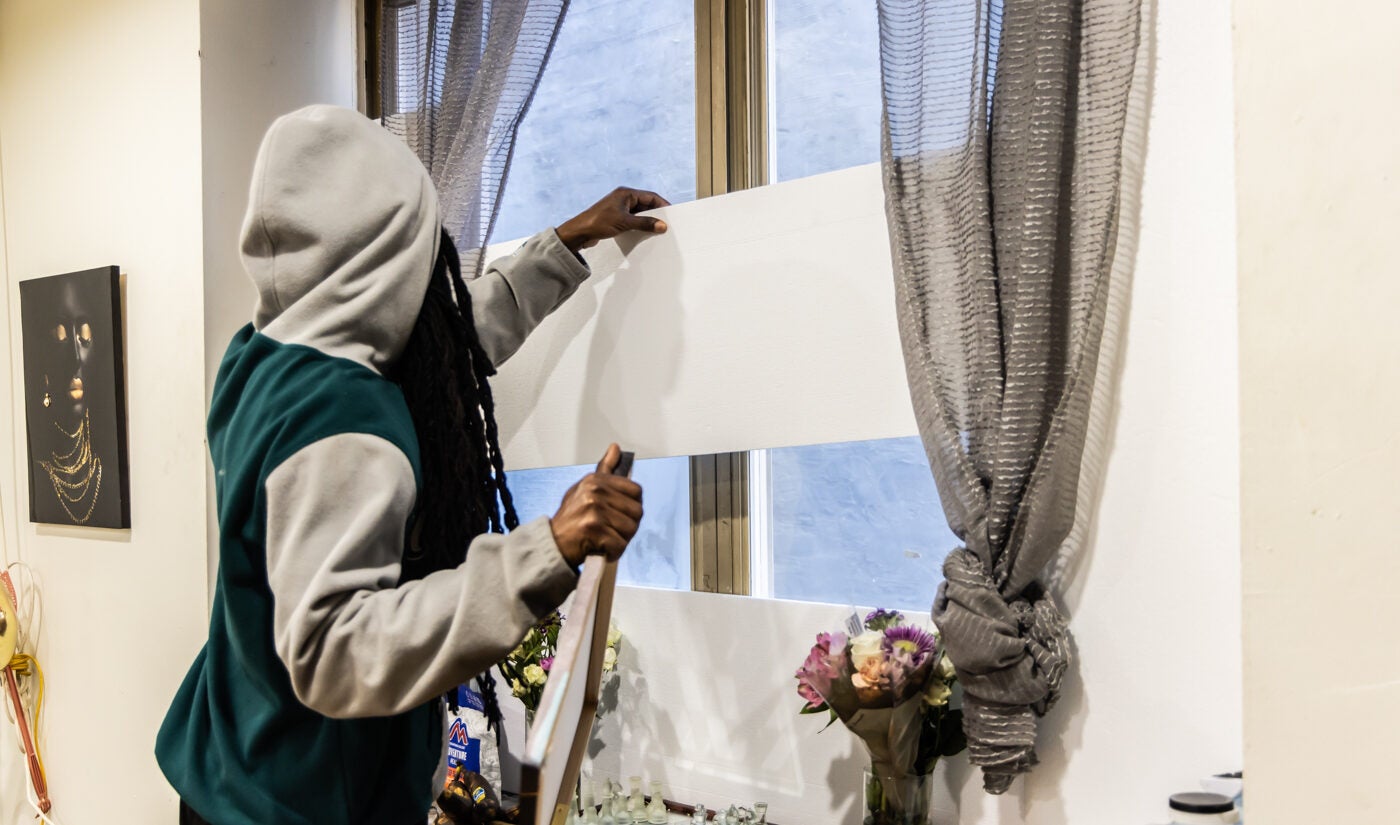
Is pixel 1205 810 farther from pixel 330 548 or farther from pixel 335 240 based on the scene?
pixel 335 240

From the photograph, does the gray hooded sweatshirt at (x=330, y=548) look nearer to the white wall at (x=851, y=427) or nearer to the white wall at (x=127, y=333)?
the white wall at (x=851, y=427)

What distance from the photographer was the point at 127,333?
2.21 metres

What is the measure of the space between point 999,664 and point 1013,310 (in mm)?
426

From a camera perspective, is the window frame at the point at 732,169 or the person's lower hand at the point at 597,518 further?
the window frame at the point at 732,169

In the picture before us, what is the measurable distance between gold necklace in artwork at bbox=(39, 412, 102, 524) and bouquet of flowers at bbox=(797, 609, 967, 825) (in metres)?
1.68

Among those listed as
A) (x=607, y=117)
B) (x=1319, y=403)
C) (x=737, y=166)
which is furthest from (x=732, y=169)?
(x=1319, y=403)

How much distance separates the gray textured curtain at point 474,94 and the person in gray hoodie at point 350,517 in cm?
64

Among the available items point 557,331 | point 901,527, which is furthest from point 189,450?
point 901,527

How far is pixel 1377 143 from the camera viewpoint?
765 millimetres

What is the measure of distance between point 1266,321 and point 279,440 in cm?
86

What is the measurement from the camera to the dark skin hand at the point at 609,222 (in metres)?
1.65

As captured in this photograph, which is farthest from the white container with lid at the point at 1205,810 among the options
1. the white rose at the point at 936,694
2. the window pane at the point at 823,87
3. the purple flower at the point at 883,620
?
the window pane at the point at 823,87

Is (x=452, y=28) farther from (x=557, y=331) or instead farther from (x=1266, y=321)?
(x=1266, y=321)

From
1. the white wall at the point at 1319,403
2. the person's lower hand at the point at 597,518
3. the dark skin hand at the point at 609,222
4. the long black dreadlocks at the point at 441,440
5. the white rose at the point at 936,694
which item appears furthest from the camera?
the dark skin hand at the point at 609,222
